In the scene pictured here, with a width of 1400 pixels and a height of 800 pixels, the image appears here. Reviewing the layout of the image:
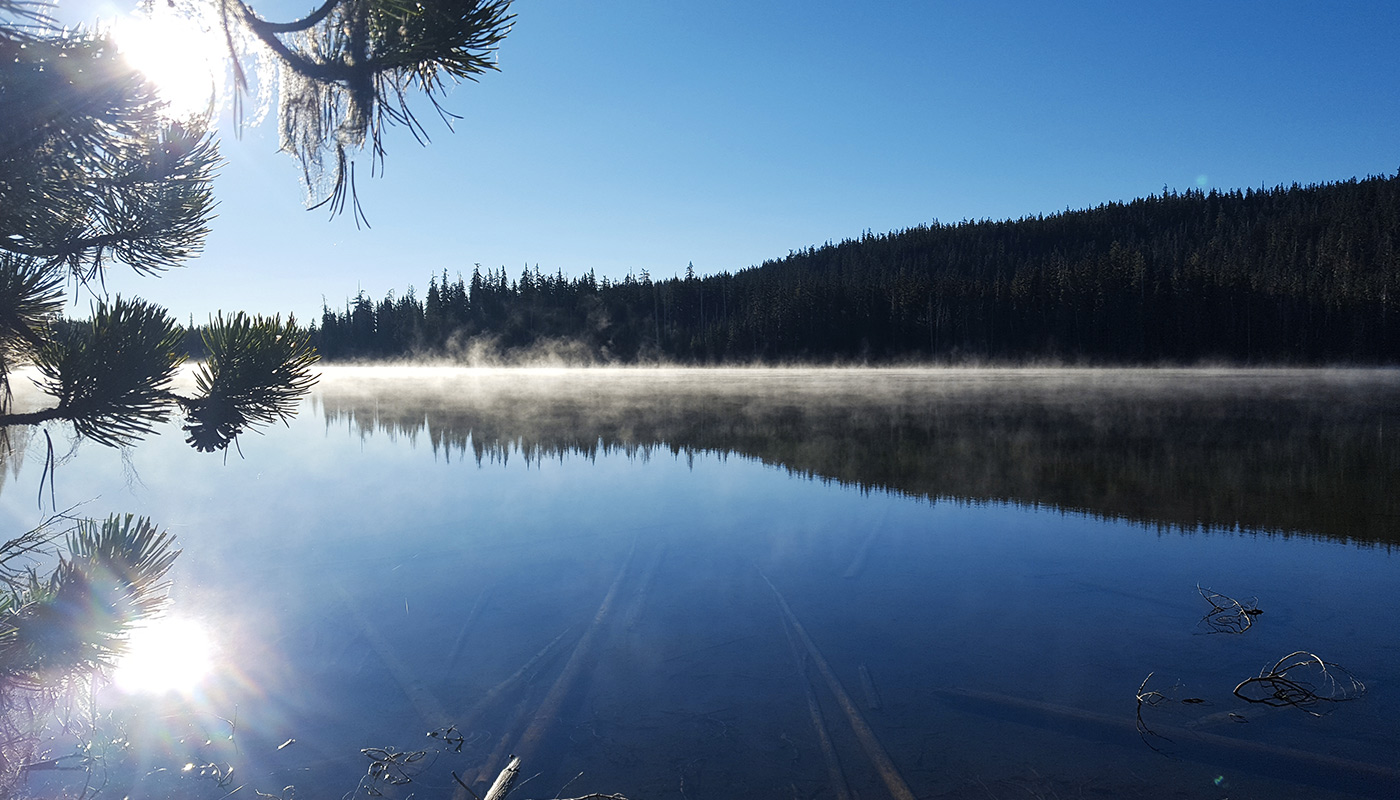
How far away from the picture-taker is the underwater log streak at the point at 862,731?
12.5 feet

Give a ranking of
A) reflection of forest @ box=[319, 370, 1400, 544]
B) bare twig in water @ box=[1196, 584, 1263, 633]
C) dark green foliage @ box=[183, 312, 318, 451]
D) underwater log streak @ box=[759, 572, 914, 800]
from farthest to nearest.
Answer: reflection of forest @ box=[319, 370, 1400, 544], bare twig in water @ box=[1196, 584, 1263, 633], underwater log streak @ box=[759, 572, 914, 800], dark green foliage @ box=[183, 312, 318, 451]

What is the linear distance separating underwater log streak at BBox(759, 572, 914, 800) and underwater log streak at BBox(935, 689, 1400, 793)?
2.26 ft

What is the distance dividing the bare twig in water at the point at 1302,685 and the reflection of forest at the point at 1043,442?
16.2 feet

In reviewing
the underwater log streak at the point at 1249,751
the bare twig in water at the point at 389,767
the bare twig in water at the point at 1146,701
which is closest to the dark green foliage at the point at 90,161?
the bare twig in water at the point at 389,767

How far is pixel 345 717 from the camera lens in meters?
4.56

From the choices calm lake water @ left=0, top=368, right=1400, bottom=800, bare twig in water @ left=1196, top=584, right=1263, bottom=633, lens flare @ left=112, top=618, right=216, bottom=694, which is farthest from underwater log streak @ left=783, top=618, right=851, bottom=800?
lens flare @ left=112, top=618, right=216, bottom=694

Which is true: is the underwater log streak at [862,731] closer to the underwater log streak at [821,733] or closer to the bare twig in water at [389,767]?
the underwater log streak at [821,733]

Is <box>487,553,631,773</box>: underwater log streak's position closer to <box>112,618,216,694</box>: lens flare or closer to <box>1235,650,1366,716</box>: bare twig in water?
<box>112,618,216,694</box>: lens flare

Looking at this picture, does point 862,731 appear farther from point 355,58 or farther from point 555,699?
point 355,58

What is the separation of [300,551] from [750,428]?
46.8ft

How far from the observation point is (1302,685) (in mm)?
4922

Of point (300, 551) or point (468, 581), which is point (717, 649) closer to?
point (468, 581)

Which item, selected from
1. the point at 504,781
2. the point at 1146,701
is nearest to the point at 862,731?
the point at 1146,701

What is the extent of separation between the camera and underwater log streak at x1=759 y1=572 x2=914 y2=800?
3801mm
